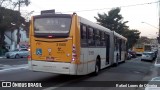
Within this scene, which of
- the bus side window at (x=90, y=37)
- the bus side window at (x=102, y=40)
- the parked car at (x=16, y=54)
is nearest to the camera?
the bus side window at (x=90, y=37)

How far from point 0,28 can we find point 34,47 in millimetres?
44506

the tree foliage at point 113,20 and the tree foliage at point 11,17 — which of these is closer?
the tree foliage at point 11,17

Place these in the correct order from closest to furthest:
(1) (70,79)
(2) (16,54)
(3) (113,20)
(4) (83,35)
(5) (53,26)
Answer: (5) (53,26)
(4) (83,35)
(1) (70,79)
(2) (16,54)
(3) (113,20)

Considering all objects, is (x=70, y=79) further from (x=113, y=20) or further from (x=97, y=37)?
(x=113, y=20)

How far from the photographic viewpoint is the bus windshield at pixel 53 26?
45.8ft

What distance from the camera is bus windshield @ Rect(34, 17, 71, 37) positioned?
45.8 ft

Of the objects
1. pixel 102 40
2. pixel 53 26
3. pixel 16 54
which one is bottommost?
pixel 16 54

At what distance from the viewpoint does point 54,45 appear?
1395cm

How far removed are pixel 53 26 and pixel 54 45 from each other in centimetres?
87

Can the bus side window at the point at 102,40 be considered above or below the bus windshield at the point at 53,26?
below

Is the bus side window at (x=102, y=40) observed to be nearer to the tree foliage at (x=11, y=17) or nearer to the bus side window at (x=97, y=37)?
the bus side window at (x=97, y=37)

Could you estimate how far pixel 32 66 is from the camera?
561 inches

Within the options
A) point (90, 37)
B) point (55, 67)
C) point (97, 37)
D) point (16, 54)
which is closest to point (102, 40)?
point (97, 37)

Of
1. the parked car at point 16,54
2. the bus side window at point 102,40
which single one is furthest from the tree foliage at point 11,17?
the bus side window at point 102,40
